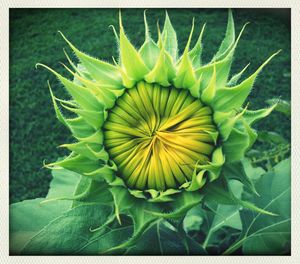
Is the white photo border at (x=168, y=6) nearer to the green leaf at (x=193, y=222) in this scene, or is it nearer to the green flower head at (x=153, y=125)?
the green leaf at (x=193, y=222)

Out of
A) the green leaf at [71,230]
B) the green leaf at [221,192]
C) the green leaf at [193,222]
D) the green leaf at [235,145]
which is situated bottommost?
the green leaf at [193,222]

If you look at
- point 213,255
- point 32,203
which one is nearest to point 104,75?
point 32,203

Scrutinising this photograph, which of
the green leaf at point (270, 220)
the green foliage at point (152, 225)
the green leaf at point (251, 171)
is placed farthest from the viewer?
the green leaf at point (251, 171)

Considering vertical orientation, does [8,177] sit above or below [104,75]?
below

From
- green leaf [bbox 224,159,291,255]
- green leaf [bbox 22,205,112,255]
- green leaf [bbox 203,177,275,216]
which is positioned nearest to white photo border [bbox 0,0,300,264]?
green leaf [bbox 224,159,291,255]

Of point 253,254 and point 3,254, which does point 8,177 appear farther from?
point 253,254

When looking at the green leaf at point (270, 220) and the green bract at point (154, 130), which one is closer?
the green bract at point (154, 130)

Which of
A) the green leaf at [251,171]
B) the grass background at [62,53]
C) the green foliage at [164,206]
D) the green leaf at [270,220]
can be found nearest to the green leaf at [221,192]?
the green foliage at [164,206]
